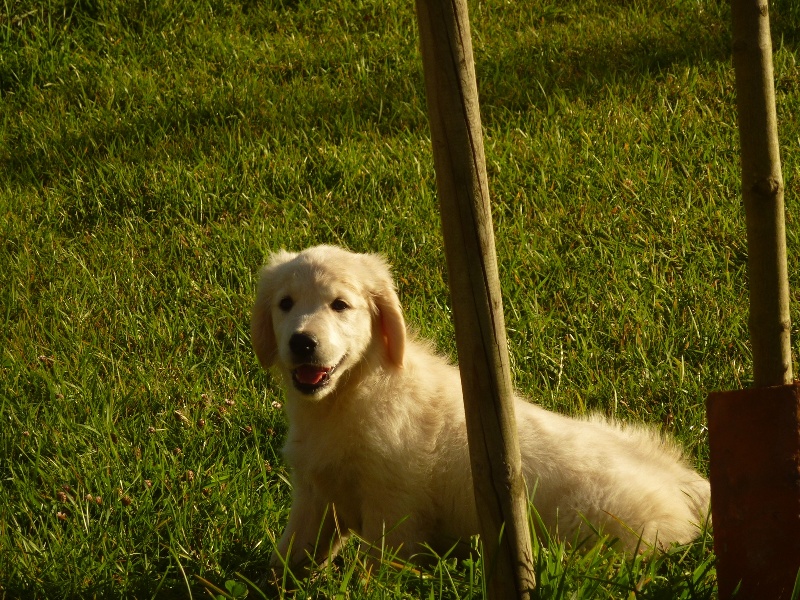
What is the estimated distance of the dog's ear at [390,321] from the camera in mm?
3264

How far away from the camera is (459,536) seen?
3.10 meters

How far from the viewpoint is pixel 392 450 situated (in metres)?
3.10

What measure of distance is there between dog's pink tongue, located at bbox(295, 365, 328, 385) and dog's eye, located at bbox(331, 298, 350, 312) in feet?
0.73

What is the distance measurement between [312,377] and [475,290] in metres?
1.10

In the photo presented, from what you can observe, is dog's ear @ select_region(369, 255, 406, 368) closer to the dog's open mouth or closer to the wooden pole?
the dog's open mouth

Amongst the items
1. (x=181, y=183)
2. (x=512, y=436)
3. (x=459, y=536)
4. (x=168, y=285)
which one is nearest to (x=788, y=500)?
(x=512, y=436)

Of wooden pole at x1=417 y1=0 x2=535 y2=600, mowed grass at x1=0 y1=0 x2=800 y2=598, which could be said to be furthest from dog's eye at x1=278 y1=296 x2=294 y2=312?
wooden pole at x1=417 y1=0 x2=535 y2=600

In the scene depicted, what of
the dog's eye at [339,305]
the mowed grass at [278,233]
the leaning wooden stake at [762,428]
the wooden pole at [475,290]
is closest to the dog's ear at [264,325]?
the dog's eye at [339,305]

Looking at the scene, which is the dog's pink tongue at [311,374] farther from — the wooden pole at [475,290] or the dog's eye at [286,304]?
the wooden pole at [475,290]

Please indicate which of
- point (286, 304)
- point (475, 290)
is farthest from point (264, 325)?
point (475, 290)

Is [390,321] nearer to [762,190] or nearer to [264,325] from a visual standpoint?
[264,325]

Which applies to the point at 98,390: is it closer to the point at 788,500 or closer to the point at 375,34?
the point at 788,500

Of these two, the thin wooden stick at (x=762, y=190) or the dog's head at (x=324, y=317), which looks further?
the dog's head at (x=324, y=317)

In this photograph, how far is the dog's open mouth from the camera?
3070mm
